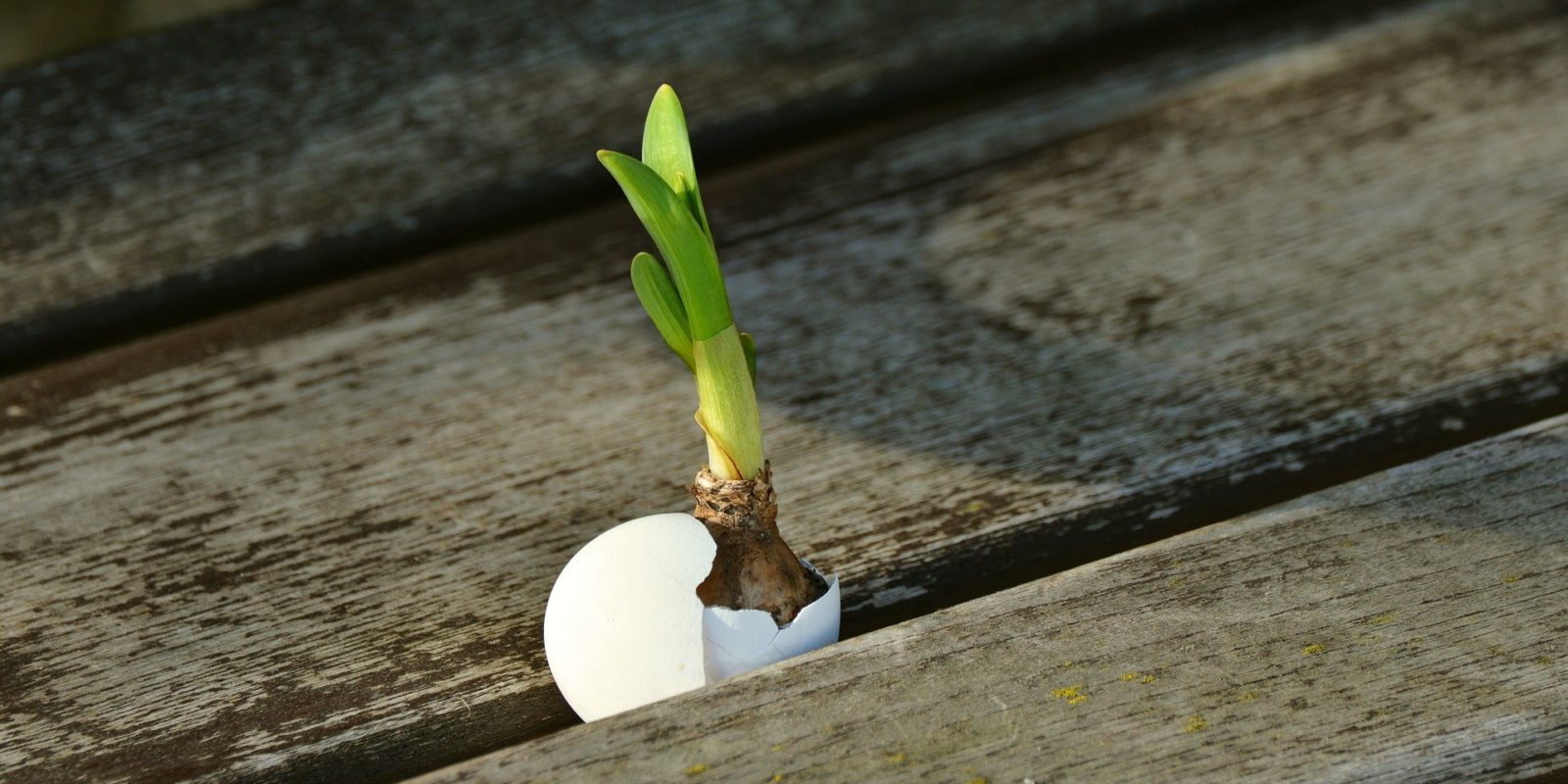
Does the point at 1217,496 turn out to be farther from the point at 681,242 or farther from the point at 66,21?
the point at 66,21

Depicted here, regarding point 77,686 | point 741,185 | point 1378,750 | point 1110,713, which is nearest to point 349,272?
point 741,185

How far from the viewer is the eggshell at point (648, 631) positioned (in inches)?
27.2

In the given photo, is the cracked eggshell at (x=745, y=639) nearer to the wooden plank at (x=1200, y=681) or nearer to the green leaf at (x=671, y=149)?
the wooden plank at (x=1200, y=681)

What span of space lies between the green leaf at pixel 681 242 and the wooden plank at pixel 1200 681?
0.19 m

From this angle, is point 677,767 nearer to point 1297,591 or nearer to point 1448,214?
point 1297,591

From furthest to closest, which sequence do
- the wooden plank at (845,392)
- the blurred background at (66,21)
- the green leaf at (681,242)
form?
the blurred background at (66,21)
the wooden plank at (845,392)
the green leaf at (681,242)

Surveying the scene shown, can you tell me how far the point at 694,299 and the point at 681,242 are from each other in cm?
3

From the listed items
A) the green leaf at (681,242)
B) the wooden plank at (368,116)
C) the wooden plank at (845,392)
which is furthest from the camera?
the wooden plank at (368,116)

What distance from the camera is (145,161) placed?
1233 millimetres

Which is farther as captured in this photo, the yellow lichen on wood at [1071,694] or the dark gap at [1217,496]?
the dark gap at [1217,496]

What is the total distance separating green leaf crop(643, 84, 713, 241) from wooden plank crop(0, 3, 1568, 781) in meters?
0.27

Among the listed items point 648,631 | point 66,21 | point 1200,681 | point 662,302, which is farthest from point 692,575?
point 66,21

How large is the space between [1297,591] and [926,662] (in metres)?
0.22

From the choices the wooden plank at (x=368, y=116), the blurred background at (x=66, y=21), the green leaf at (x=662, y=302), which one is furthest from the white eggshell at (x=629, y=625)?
the blurred background at (x=66, y=21)
